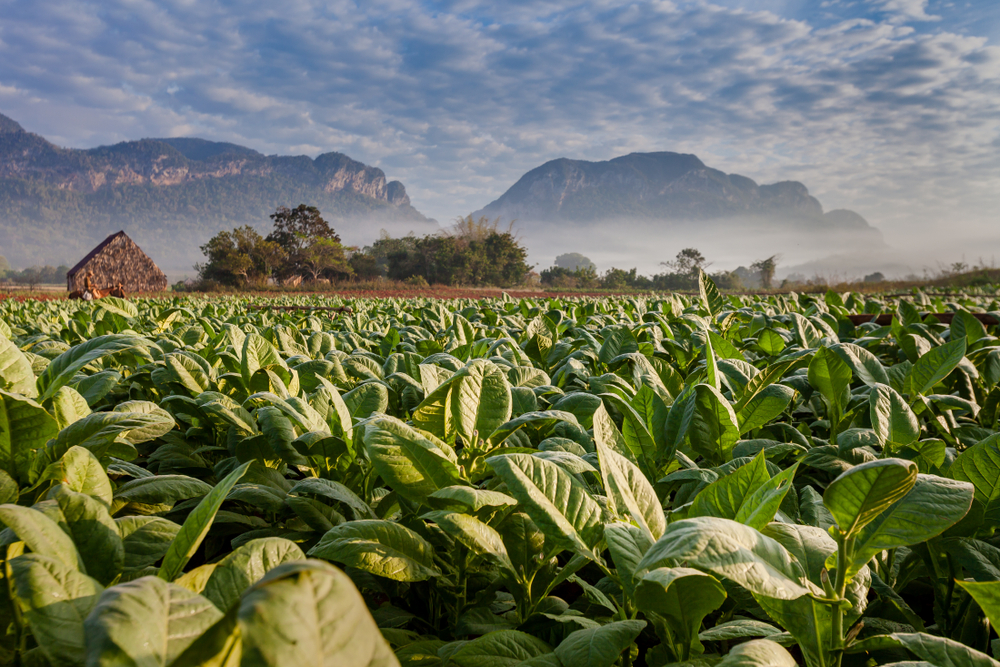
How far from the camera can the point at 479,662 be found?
0.64m

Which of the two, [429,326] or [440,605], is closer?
[440,605]

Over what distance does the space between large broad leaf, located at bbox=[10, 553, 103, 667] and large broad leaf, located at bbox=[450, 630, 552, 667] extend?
0.40 meters

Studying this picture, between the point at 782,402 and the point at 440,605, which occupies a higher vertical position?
the point at 782,402

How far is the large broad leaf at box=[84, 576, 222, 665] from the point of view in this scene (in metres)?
0.34

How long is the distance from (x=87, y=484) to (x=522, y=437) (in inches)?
32.5

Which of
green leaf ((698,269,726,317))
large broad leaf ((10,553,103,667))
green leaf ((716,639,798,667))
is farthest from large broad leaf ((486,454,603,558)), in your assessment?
green leaf ((698,269,726,317))

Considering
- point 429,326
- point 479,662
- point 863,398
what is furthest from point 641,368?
→ point 429,326

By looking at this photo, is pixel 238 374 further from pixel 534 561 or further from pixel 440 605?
pixel 534 561

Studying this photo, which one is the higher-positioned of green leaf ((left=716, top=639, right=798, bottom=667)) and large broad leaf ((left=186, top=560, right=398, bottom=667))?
large broad leaf ((left=186, top=560, right=398, bottom=667))

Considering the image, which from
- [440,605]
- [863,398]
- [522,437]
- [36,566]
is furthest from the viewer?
[863,398]

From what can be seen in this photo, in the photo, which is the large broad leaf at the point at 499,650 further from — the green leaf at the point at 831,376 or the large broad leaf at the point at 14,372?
the green leaf at the point at 831,376

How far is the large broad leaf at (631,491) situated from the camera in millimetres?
706

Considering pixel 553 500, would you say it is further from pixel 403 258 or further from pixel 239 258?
pixel 403 258

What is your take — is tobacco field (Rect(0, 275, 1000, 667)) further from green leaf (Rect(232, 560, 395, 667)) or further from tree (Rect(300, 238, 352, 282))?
tree (Rect(300, 238, 352, 282))
